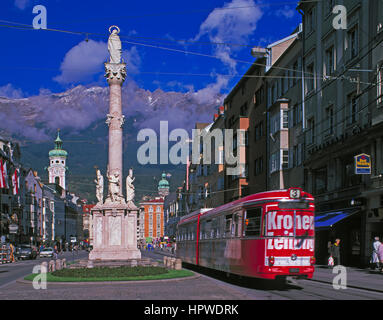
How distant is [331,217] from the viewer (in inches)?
1508

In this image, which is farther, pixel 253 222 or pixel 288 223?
pixel 253 222

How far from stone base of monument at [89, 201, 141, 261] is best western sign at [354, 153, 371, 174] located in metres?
14.9

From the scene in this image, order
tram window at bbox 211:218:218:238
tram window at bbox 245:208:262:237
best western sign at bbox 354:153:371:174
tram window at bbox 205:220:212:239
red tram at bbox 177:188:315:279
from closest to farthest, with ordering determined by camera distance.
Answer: red tram at bbox 177:188:315:279
tram window at bbox 245:208:262:237
tram window at bbox 211:218:218:238
tram window at bbox 205:220:212:239
best western sign at bbox 354:153:371:174

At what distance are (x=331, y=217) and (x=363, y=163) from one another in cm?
596

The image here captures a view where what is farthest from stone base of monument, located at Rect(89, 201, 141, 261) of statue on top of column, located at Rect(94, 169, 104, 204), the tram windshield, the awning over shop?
the tram windshield

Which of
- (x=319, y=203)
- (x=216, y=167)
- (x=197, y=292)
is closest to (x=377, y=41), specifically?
(x=319, y=203)

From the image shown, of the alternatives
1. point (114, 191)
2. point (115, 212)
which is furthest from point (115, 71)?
point (115, 212)

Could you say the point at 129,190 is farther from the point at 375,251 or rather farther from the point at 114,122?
the point at 375,251

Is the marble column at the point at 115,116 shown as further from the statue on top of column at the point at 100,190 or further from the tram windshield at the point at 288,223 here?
the tram windshield at the point at 288,223

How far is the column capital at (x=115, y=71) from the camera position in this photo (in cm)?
4238

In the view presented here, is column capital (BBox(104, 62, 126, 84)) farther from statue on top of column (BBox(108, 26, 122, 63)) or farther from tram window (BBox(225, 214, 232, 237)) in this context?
tram window (BBox(225, 214, 232, 237))

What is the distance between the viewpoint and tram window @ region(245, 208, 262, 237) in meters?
22.8

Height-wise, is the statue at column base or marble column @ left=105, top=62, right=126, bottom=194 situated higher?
marble column @ left=105, top=62, right=126, bottom=194
